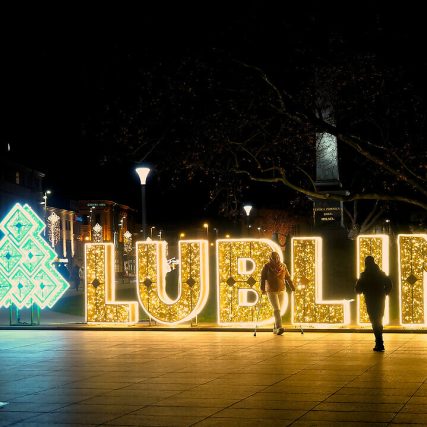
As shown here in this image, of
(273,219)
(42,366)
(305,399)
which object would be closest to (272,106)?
(42,366)

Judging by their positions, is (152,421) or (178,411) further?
(178,411)

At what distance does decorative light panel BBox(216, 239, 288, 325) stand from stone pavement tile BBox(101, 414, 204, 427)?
43.4 ft

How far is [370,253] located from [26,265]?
372 inches

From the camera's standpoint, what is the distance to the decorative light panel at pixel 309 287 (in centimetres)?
2356

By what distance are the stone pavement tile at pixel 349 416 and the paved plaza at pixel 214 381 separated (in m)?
0.01

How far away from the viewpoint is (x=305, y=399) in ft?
38.8

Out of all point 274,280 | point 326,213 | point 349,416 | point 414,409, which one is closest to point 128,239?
point 326,213

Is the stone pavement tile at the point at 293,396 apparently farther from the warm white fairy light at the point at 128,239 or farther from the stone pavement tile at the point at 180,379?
the warm white fairy light at the point at 128,239

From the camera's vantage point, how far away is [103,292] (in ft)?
83.6

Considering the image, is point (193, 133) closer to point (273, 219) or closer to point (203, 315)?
point (203, 315)

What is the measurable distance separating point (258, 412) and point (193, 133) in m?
14.1

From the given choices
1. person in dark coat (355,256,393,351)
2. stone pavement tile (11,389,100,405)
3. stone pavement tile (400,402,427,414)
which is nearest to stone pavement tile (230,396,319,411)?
stone pavement tile (400,402,427,414)

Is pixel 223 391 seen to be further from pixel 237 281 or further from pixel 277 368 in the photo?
pixel 237 281

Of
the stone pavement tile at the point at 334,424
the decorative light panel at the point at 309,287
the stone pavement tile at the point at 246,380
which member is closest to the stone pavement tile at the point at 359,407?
the stone pavement tile at the point at 334,424
